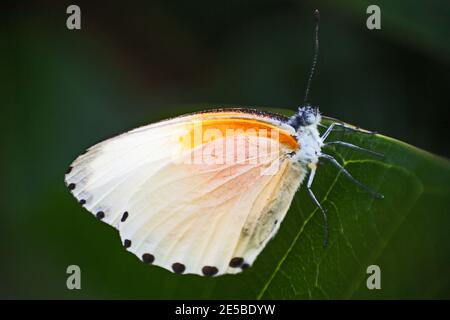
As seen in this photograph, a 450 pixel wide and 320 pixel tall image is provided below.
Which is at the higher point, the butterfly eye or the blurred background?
the blurred background

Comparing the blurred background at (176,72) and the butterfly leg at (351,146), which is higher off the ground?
the blurred background at (176,72)

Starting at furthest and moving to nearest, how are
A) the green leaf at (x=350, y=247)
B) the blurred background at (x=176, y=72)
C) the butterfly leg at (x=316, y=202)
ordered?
1. the blurred background at (x=176, y=72)
2. the butterfly leg at (x=316, y=202)
3. the green leaf at (x=350, y=247)

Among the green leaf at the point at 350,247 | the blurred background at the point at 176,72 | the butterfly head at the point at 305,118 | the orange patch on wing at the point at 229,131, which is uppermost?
the blurred background at the point at 176,72

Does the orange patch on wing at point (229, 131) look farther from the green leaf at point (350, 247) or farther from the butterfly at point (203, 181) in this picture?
the green leaf at point (350, 247)

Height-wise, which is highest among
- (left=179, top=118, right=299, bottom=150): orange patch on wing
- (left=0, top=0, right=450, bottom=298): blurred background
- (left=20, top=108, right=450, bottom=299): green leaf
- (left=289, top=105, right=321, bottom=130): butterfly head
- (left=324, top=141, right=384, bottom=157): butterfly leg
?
(left=0, top=0, right=450, bottom=298): blurred background

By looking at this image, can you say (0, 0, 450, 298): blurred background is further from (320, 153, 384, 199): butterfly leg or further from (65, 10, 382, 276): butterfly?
(320, 153, 384, 199): butterfly leg

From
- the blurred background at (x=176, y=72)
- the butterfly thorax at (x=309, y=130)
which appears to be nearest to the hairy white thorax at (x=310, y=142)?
the butterfly thorax at (x=309, y=130)

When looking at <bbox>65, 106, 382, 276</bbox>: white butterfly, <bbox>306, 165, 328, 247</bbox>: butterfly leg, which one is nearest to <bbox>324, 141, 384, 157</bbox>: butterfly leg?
<bbox>65, 106, 382, 276</bbox>: white butterfly

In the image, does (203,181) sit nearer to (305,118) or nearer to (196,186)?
(196,186)
